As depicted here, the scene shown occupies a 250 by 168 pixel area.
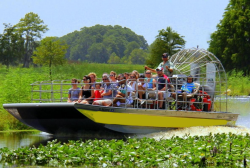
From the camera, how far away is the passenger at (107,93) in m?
15.1

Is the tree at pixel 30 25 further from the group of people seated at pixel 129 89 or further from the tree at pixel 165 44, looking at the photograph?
the group of people seated at pixel 129 89

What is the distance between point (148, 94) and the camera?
1559 centimetres

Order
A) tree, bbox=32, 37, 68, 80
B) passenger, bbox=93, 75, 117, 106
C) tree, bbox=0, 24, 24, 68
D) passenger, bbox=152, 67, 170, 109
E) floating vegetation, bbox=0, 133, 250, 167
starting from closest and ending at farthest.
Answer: floating vegetation, bbox=0, 133, 250, 167, passenger, bbox=93, 75, 117, 106, passenger, bbox=152, 67, 170, 109, tree, bbox=32, 37, 68, 80, tree, bbox=0, 24, 24, 68

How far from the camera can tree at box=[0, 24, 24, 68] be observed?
241 feet

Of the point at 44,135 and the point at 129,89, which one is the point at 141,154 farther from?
the point at 44,135

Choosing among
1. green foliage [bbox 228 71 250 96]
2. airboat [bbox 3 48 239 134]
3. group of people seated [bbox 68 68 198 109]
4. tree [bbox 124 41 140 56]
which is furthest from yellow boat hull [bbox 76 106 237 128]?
tree [bbox 124 41 140 56]

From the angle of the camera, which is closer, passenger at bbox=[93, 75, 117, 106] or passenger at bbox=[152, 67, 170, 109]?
passenger at bbox=[93, 75, 117, 106]

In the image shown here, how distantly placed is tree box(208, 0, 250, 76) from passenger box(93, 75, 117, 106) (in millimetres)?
47216

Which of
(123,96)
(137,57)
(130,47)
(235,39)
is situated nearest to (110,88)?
(123,96)

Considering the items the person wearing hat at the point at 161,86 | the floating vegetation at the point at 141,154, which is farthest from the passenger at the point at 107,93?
the floating vegetation at the point at 141,154

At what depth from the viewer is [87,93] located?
632 inches

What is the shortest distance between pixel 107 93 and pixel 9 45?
61304mm

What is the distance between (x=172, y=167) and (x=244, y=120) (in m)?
14.3

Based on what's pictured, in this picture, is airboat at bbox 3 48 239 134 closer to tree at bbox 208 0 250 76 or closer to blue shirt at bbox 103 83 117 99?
blue shirt at bbox 103 83 117 99
